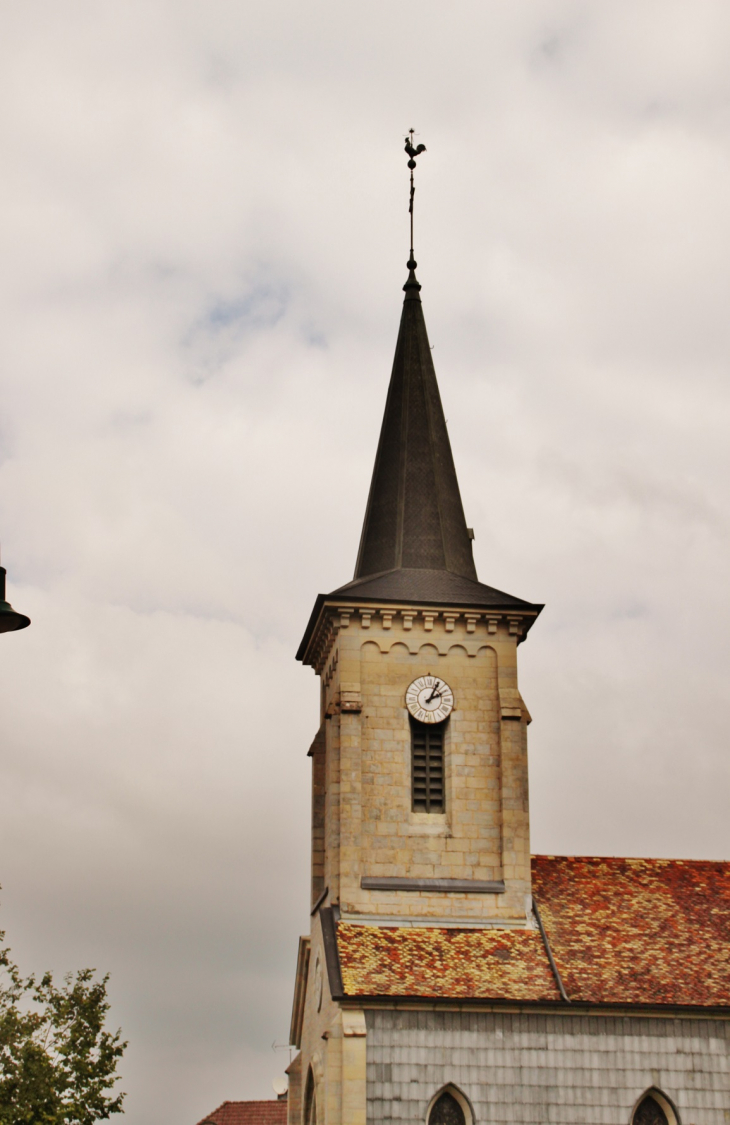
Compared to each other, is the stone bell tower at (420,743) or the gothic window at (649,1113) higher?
the stone bell tower at (420,743)

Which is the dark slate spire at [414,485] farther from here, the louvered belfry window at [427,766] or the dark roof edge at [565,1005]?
the dark roof edge at [565,1005]

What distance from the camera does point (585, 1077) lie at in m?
29.9

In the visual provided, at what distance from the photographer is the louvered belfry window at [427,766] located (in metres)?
33.8

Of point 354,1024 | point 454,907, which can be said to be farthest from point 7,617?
point 454,907

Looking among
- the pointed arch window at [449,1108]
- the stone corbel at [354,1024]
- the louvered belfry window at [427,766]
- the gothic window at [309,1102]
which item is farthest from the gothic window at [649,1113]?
the louvered belfry window at [427,766]

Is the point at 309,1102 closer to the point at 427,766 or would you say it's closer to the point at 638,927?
the point at 427,766

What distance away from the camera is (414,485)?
123 ft

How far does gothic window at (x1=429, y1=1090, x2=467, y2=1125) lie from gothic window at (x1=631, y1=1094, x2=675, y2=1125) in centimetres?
356

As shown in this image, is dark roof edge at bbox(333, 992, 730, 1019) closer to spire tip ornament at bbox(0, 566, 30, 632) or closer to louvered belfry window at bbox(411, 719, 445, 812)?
louvered belfry window at bbox(411, 719, 445, 812)

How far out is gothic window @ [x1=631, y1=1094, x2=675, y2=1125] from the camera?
98.4 feet

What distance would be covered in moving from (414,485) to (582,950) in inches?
482

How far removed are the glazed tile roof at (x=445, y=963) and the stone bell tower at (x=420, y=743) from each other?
0.49m

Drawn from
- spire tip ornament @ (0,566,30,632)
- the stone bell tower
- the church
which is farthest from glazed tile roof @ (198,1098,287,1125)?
spire tip ornament @ (0,566,30,632)

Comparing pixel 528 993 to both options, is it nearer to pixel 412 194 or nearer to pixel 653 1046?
pixel 653 1046
